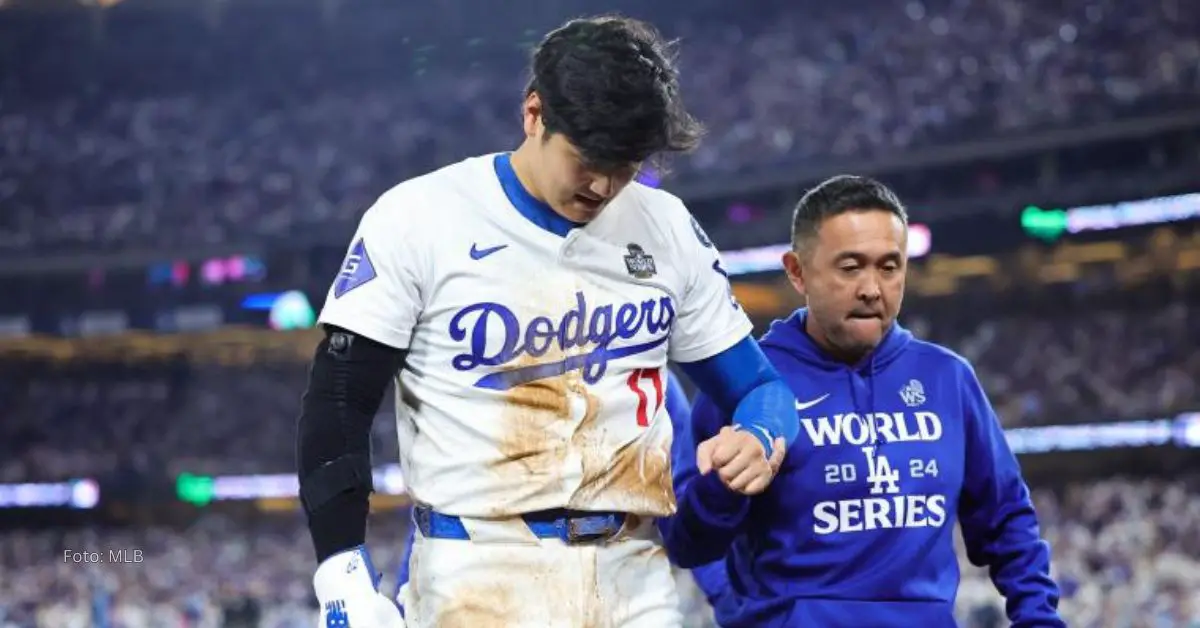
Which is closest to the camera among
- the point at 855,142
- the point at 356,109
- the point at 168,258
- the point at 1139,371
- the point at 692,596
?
the point at 692,596

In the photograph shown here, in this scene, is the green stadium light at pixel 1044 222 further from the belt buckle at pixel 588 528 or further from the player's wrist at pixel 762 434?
the belt buckle at pixel 588 528

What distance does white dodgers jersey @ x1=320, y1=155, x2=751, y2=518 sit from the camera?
2758 millimetres

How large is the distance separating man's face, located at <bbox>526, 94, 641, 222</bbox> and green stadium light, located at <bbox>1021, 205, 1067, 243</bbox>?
2087 cm

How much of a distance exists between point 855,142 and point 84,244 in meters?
15.0

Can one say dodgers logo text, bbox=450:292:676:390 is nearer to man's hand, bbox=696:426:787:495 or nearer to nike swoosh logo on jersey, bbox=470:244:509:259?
nike swoosh logo on jersey, bbox=470:244:509:259

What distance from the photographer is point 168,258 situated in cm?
2817

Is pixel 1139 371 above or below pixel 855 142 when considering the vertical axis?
below

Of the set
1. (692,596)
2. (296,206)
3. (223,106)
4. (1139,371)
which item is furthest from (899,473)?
(223,106)

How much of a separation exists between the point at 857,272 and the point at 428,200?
1263 mm

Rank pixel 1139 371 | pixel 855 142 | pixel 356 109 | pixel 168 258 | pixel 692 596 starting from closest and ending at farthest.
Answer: pixel 692 596, pixel 1139 371, pixel 855 142, pixel 168 258, pixel 356 109

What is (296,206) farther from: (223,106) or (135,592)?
(135,592)

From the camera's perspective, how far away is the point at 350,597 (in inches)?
101

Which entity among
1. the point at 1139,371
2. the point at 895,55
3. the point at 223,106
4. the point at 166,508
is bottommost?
the point at 166,508

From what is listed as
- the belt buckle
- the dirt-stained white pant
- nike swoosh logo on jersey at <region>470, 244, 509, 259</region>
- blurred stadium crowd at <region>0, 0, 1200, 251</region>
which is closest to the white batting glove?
the dirt-stained white pant
